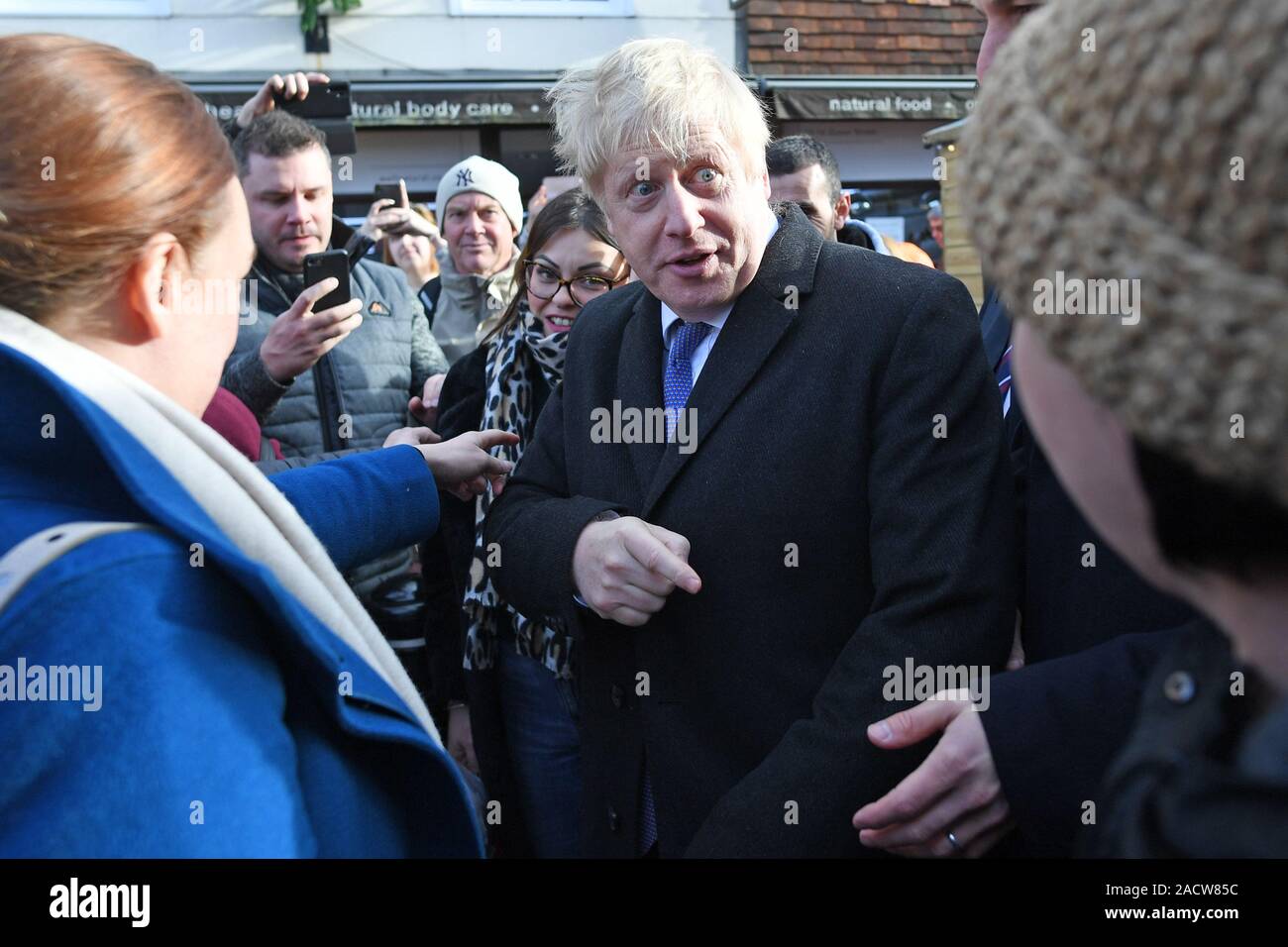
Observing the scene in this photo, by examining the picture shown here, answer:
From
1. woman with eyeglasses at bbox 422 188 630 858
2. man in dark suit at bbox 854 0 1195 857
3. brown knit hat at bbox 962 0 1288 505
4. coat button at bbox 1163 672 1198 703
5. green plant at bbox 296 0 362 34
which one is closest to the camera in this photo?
brown knit hat at bbox 962 0 1288 505

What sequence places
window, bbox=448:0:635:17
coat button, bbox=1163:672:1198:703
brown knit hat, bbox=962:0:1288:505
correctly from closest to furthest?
brown knit hat, bbox=962:0:1288:505
coat button, bbox=1163:672:1198:703
window, bbox=448:0:635:17

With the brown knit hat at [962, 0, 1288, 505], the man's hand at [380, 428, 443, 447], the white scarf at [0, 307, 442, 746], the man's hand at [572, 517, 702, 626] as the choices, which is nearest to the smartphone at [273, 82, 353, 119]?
the man's hand at [380, 428, 443, 447]

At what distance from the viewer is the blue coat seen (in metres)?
1.02

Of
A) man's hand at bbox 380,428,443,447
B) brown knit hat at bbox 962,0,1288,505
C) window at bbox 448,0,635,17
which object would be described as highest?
window at bbox 448,0,635,17

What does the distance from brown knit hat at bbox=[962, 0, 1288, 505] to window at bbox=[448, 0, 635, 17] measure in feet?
31.9

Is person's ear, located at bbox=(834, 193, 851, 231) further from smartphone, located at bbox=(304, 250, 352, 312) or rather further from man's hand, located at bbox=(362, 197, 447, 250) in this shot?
smartphone, located at bbox=(304, 250, 352, 312)

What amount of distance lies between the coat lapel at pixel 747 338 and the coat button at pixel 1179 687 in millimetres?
1095

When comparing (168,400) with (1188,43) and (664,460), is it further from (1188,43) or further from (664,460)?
(1188,43)

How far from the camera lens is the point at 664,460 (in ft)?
6.35

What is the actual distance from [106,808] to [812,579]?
113 centimetres

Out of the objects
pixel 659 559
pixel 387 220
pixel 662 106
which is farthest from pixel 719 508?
pixel 387 220

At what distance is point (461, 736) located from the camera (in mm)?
3295

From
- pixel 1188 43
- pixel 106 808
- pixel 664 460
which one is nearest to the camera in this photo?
pixel 1188 43
